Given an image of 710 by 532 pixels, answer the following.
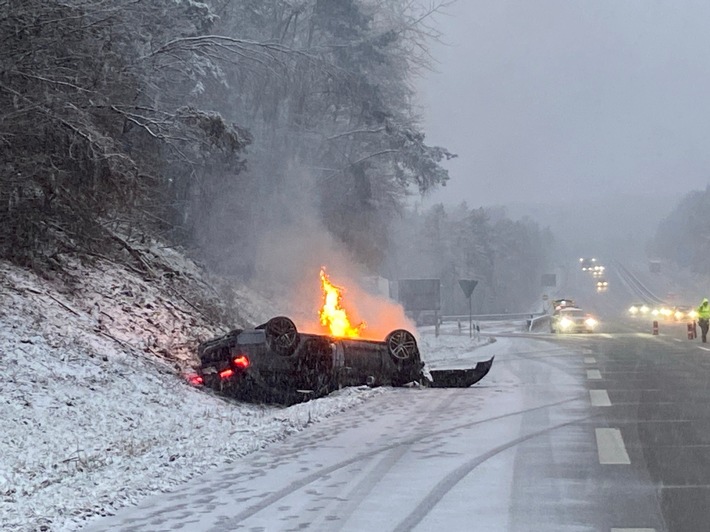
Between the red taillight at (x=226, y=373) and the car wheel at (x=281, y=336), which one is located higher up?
the car wheel at (x=281, y=336)

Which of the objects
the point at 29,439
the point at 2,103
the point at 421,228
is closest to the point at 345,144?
the point at 2,103

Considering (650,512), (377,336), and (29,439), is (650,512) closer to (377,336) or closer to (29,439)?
(29,439)

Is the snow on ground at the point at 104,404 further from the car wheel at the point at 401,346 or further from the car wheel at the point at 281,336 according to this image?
the car wheel at the point at 281,336

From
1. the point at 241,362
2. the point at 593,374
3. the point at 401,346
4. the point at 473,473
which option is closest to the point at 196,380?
the point at 241,362

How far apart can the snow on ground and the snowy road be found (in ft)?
1.52

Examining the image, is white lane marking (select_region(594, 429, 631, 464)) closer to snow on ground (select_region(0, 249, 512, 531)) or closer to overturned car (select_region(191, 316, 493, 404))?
snow on ground (select_region(0, 249, 512, 531))

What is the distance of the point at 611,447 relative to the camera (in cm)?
915

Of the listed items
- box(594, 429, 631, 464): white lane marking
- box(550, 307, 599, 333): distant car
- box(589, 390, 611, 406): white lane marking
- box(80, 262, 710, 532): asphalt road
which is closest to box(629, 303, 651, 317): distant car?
box(550, 307, 599, 333): distant car

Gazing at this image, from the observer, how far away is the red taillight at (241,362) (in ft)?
47.9

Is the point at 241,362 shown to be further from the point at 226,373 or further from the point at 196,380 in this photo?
the point at 196,380

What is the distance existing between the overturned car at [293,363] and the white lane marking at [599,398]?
325cm

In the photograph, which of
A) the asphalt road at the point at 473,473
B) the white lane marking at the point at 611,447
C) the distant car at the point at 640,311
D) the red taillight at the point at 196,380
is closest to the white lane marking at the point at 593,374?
the asphalt road at the point at 473,473

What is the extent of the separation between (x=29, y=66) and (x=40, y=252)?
159 inches

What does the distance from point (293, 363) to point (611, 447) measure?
6.83 metres
